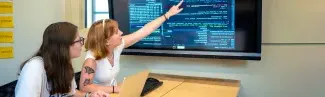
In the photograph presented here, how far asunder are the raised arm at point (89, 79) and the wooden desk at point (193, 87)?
11 centimetres

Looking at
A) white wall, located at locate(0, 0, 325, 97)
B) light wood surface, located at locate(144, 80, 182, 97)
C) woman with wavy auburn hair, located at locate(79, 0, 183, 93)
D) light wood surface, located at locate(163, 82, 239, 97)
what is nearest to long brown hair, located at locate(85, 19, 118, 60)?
woman with wavy auburn hair, located at locate(79, 0, 183, 93)

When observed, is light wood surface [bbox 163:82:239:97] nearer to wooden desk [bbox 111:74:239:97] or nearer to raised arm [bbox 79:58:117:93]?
wooden desk [bbox 111:74:239:97]

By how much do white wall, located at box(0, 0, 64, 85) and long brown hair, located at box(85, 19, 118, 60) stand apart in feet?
3.54

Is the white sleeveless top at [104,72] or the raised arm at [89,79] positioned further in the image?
the white sleeveless top at [104,72]

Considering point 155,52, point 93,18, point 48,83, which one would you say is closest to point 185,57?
point 155,52

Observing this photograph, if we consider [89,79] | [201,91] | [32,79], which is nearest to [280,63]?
[201,91]

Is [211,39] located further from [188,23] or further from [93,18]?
[93,18]

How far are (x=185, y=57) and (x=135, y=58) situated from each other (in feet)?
1.81

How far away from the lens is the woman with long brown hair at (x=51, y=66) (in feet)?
4.77

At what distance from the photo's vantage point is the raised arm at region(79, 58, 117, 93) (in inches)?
78.0

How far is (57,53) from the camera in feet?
5.11

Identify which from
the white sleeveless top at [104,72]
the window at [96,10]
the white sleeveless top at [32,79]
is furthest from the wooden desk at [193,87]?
the window at [96,10]

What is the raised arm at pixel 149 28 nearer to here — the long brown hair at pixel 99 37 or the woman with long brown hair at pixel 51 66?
the long brown hair at pixel 99 37

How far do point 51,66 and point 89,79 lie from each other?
46 centimetres
